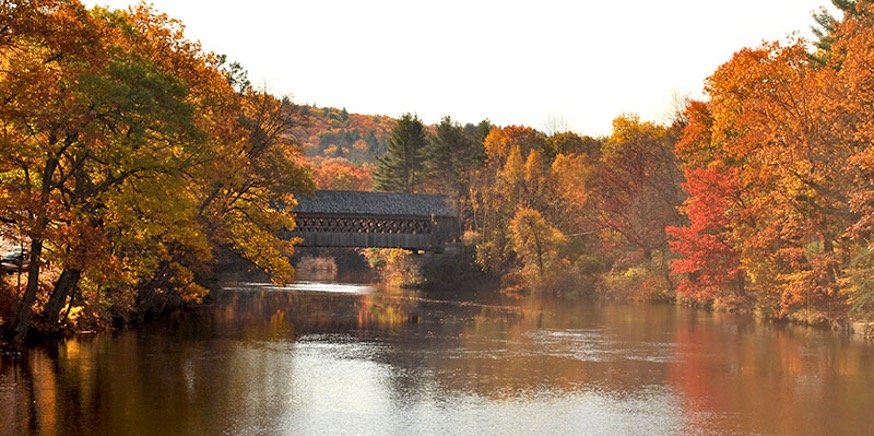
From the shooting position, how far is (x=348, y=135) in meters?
157

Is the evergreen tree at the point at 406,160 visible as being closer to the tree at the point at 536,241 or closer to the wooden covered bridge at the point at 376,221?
the wooden covered bridge at the point at 376,221

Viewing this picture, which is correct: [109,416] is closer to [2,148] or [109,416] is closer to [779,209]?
[2,148]

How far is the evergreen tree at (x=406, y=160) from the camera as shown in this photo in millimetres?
92250

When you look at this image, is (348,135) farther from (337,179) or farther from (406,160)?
(406,160)

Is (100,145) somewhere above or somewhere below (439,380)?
above

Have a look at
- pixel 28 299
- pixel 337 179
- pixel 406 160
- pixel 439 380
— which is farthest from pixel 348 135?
pixel 439 380

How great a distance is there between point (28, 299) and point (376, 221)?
1466 inches

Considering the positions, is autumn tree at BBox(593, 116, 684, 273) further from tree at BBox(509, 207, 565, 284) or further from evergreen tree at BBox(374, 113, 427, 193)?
evergreen tree at BBox(374, 113, 427, 193)

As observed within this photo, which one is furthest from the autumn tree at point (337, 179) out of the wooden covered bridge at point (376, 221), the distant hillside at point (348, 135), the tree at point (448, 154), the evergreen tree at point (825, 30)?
the evergreen tree at point (825, 30)

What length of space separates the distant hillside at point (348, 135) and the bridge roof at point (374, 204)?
79663 mm

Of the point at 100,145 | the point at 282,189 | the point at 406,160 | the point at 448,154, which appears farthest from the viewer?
the point at 406,160

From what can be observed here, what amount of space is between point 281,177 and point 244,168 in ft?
12.1

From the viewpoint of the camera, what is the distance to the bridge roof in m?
58.6

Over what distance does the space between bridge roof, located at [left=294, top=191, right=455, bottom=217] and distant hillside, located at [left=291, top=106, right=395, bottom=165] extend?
261 feet
